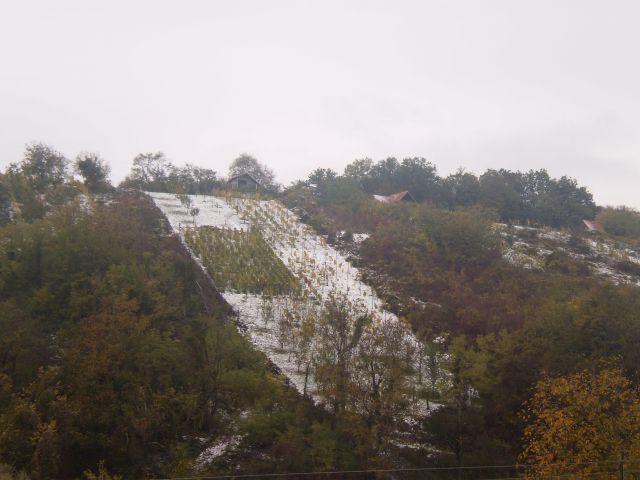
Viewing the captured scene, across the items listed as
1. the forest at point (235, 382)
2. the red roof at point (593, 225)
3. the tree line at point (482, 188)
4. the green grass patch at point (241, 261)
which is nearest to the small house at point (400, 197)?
the tree line at point (482, 188)

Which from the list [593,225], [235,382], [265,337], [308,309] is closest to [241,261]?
[308,309]

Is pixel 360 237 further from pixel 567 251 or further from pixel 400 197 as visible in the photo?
pixel 567 251

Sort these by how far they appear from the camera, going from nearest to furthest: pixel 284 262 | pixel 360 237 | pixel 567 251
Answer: pixel 284 262, pixel 567 251, pixel 360 237

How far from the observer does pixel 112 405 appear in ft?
35.6

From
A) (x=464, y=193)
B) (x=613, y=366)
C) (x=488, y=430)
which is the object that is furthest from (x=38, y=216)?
(x=464, y=193)

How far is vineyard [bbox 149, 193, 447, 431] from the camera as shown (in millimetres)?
12453

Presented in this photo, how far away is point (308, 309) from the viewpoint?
2008 cm

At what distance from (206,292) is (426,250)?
13.3m

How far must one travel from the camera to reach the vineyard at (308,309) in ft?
40.9

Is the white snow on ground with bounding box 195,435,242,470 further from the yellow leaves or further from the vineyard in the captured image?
the yellow leaves

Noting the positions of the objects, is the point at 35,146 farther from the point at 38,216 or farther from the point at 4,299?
the point at 4,299

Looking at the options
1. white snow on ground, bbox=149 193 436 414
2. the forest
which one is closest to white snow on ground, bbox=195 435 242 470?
the forest

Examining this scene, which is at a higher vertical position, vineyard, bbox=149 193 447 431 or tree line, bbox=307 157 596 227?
tree line, bbox=307 157 596 227

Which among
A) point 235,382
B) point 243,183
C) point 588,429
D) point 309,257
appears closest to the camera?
point 588,429
